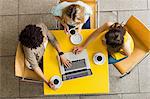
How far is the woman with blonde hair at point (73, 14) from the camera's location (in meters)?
2.10

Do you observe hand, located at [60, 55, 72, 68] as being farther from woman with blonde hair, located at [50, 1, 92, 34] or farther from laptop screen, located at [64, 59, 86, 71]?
woman with blonde hair, located at [50, 1, 92, 34]

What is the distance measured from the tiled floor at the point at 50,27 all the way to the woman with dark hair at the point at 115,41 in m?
0.50

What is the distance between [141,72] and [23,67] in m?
1.05

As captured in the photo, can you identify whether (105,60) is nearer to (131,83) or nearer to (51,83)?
(51,83)

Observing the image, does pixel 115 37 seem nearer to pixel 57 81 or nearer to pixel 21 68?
pixel 57 81

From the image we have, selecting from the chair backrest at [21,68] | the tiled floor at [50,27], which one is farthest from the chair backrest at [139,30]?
the chair backrest at [21,68]

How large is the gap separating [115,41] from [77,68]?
31 cm

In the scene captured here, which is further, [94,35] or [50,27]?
[50,27]

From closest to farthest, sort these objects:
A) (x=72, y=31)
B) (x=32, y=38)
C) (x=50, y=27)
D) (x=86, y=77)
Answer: (x=32, y=38) → (x=86, y=77) → (x=72, y=31) → (x=50, y=27)

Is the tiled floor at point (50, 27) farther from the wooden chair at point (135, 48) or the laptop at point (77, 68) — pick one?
the laptop at point (77, 68)

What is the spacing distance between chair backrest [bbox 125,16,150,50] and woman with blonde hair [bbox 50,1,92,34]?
0.97ft

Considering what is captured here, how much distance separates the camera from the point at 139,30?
2.17 m

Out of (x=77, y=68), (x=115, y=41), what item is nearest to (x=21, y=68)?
(x=77, y=68)

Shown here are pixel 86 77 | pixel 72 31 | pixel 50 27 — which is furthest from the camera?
pixel 50 27
